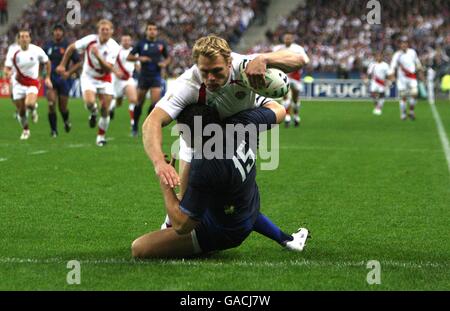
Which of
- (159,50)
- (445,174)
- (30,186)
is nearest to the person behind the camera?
(30,186)

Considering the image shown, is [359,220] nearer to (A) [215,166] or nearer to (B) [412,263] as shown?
(B) [412,263]

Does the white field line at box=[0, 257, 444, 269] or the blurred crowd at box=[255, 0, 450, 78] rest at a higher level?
the blurred crowd at box=[255, 0, 450, 78]

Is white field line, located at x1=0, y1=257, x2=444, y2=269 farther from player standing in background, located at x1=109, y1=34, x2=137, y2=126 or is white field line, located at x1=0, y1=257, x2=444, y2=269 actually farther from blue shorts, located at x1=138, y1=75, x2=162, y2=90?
player standing in background, located at x1=109, y1=34, x2=137, y2=126

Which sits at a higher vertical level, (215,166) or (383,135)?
(215,166)

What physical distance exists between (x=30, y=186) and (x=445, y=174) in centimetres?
603

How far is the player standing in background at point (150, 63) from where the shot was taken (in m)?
20.1

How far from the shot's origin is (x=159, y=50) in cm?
2052

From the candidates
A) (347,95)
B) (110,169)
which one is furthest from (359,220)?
(347,95)

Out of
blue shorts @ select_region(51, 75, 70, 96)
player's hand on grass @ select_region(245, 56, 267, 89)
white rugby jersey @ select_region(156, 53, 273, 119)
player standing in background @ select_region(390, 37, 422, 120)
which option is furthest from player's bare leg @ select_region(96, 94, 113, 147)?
player standing in background @ select_region(390, 37, 422, 120)

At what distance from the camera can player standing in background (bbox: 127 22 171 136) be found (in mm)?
20094

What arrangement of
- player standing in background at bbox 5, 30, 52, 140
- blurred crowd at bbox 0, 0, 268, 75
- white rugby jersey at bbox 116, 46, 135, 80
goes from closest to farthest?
1. player standing in background at bbox 5, 30, 52, 140
2. white rugby jersey at bbox 116, 46, 135, 80
3. blurred crowd at bbox 0, 0, 268, 75

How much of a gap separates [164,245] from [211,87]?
4.51ft

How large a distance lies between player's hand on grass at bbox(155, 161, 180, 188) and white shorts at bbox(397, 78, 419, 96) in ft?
72.8

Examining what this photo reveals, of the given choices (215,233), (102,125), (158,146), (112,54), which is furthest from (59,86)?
(158,146)
